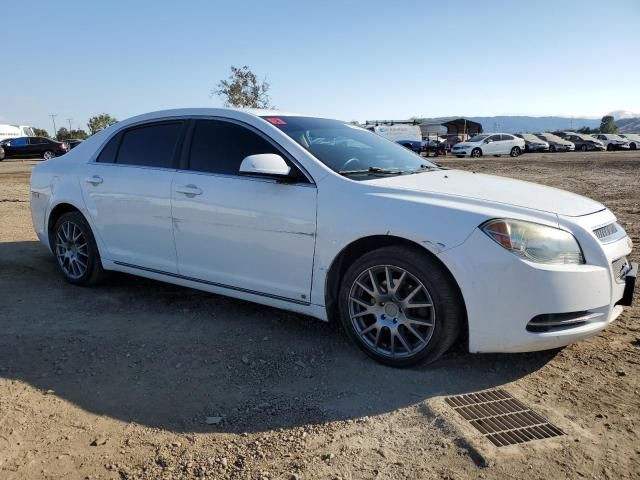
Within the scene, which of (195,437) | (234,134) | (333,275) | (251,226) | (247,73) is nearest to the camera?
(195,437)

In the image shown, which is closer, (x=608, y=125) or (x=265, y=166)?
(x=265, y=166)

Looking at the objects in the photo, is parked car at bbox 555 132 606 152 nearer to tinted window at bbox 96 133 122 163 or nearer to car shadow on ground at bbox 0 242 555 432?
tinted window at bbox 96 133 122 163

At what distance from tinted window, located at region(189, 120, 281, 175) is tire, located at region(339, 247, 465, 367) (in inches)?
45.3

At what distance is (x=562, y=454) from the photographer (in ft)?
8.23

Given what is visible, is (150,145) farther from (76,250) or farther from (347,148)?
(347,148)

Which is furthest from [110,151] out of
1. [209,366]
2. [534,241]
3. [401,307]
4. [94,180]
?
[534,241]

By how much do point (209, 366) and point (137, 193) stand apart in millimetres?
1779

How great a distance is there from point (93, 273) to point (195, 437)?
2.82 metres

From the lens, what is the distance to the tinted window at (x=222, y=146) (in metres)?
4.06

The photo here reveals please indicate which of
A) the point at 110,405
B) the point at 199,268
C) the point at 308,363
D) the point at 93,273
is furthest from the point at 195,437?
the point at 93,273

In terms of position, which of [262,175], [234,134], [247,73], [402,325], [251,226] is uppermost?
[247,73]

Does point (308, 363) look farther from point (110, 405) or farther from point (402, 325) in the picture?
point (110, 405)

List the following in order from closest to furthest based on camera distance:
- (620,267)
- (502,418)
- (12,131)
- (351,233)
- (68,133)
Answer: (502,418)
(620,267)
(351,233)
(12,131)
(68,133)

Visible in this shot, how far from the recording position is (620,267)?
131 inches
